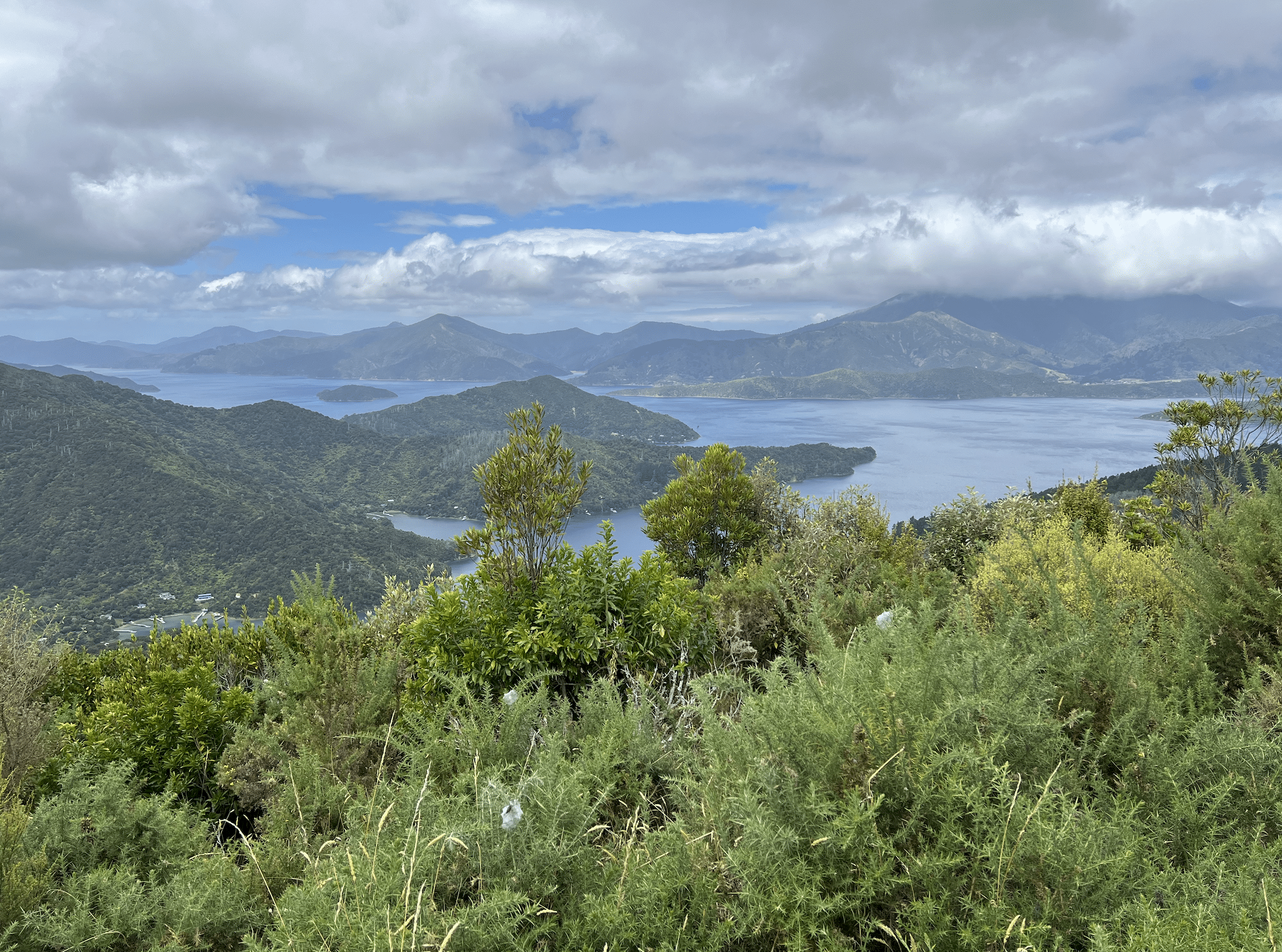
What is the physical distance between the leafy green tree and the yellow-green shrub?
471 centimetres

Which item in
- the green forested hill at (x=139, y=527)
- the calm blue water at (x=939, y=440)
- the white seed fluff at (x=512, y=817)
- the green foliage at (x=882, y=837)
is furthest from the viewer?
the calm blue water at (x=939, y=440)

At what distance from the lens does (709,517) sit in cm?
1030

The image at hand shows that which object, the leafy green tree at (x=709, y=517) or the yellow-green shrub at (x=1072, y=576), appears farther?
the leafy green tree at (x=709, y=517)

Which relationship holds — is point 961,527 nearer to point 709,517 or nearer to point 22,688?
point 709,517

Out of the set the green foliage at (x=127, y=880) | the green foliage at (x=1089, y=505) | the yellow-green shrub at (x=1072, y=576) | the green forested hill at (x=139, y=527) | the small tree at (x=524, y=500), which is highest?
the small tree at (x=524, y=500)

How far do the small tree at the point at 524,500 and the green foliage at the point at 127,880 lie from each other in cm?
235

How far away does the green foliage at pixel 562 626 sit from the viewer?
15.0 feet

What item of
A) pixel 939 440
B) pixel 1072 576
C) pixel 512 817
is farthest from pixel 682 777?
pixel 939 440

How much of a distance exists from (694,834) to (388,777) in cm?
260

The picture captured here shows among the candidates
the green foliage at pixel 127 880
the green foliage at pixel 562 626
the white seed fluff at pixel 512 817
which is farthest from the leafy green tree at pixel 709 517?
the white seed fluff at pixel 512 817

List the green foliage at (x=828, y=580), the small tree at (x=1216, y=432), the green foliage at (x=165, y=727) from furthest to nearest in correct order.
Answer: the small tree at (x=1216, y=432), the green foliage at (x=828, y=580), the green foliage at (x=165, y=727)

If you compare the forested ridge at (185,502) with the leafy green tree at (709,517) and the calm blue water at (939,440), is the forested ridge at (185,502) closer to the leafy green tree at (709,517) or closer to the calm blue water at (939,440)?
the calm blue water at (939,440)

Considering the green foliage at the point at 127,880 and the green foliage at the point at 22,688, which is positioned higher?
the green foliage at the point at 127,880

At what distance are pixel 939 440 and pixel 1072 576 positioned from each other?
13302 centimetres
